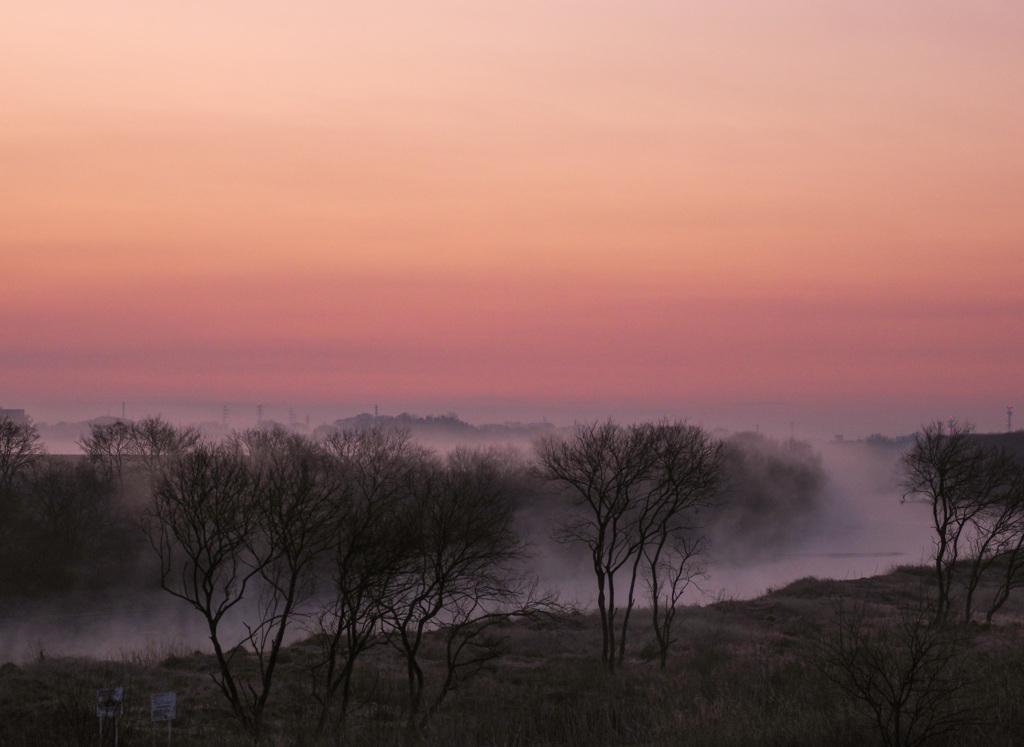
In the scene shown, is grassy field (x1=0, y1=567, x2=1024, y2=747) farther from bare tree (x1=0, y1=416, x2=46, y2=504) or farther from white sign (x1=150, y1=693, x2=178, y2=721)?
bare tree (x1=0, y1=416, x2=46, y2=504)

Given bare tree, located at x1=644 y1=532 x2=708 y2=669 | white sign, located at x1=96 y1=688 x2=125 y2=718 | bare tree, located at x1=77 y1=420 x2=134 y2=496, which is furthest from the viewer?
bare tree, located at x1=77 y1=420 x2=134 y2=496

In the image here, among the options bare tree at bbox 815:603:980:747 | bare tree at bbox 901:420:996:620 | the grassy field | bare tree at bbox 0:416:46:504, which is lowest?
the grassy field

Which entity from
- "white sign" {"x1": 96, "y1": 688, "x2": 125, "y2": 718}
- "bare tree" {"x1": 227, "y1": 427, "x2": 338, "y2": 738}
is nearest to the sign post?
"white sign" {"x1": 96, "y1": 688, "x2": 125, "y2": 718}

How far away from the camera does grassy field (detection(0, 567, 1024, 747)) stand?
1805cm

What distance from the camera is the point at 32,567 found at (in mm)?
61969

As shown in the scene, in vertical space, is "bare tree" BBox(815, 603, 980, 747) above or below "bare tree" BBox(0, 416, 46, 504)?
below

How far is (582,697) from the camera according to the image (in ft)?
82.6

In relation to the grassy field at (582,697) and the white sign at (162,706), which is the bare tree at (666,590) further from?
the white sign at (162,706)

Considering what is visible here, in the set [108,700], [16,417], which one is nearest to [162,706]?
[108,700]

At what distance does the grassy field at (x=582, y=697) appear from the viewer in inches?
711

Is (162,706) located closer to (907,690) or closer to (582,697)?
(582,697)

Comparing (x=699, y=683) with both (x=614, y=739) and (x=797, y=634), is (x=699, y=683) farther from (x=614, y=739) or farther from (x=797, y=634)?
(x=797, y=634)

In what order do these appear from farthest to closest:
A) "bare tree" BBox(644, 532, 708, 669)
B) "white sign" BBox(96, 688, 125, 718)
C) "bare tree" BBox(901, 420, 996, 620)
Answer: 1. "bare tree" BBox(901, 420, 996, 620)
2. "bare tree" BBox(644, 532, 708, 669)
3. "white sign" BBox(96, 688, 125, 718)

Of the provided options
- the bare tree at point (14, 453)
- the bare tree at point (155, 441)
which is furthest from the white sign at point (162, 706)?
the bare tree at point (155, 441)
